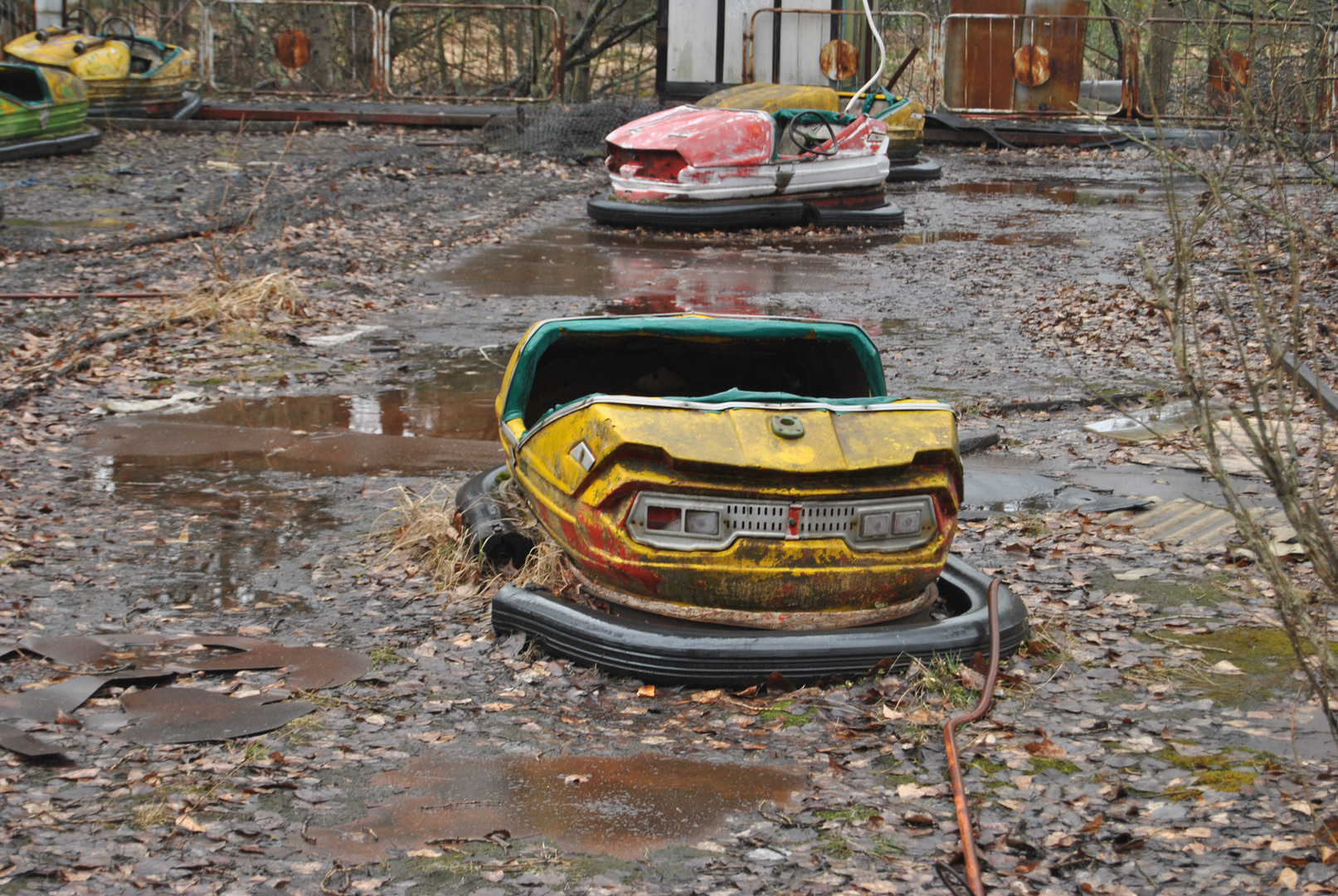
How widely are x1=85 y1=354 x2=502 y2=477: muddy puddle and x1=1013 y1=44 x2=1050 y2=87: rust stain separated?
16285 millimetres

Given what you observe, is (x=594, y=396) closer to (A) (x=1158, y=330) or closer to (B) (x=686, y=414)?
(B) (x=686, y=414)

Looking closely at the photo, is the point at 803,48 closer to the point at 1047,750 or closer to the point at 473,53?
the point at 473,53

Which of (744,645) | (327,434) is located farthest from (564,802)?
(327,434)

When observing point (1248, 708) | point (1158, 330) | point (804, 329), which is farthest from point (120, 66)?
point (1248, 708)

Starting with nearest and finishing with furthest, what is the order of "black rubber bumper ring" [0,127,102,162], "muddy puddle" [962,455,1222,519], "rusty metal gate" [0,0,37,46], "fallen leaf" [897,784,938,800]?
"fallen leaf" [897,784,938,800] < "muddy puddle" [962,455,1222,519] < "black rubber bumper ring" [0,127,102,162] < "rusty metal gate" [0,0,37,46]

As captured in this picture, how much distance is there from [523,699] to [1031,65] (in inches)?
772

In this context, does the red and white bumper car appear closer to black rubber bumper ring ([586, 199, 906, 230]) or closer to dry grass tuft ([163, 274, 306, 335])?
black rubber bumper ring ([586, 199, 906, 230])

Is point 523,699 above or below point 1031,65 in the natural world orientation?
below

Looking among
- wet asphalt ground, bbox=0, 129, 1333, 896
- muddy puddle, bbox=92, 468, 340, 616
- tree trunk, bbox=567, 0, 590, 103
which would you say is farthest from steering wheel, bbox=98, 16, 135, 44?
muddy puddle, bbox=92, 468, 340, 616

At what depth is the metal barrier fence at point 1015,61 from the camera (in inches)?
819

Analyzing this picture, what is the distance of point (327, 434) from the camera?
6258mm

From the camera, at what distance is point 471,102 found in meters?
21.2

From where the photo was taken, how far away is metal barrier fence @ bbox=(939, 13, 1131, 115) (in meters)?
Answer: 20.8

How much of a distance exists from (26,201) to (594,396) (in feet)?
34.1
